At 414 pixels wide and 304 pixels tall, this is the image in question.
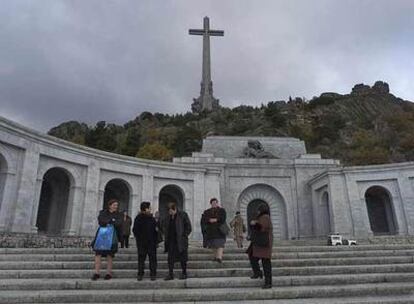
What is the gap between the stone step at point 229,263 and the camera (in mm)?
8359

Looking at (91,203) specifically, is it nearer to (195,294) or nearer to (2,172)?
(2,172)

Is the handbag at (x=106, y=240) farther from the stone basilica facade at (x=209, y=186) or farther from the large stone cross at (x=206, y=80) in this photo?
the large stone cross at (x=206, y=80)

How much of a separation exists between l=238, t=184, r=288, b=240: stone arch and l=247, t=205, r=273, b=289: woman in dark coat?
19.5 meters

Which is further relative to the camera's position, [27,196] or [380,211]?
[380,211]

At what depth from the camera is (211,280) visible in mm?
7457

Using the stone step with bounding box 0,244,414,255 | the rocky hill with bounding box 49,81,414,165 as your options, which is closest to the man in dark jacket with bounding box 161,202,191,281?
the stone step with bounding box 0,244,414,255

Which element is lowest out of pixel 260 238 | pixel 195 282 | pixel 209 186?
pixel 195 282

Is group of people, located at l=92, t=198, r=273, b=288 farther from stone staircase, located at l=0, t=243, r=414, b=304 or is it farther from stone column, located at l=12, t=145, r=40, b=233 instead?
stone column, located at l=12, t=145, r=40, b=233

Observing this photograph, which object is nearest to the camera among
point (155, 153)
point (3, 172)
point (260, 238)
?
point (260, 238)

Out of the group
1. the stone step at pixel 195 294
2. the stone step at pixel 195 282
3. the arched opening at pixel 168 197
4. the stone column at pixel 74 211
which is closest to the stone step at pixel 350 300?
the stone step at pixel 195 294

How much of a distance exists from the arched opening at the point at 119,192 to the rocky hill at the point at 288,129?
2403cm

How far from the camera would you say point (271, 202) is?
27.6 m

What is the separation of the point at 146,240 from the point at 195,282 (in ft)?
4.38

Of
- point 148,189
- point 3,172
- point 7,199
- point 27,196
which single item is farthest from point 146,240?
point 148,189
